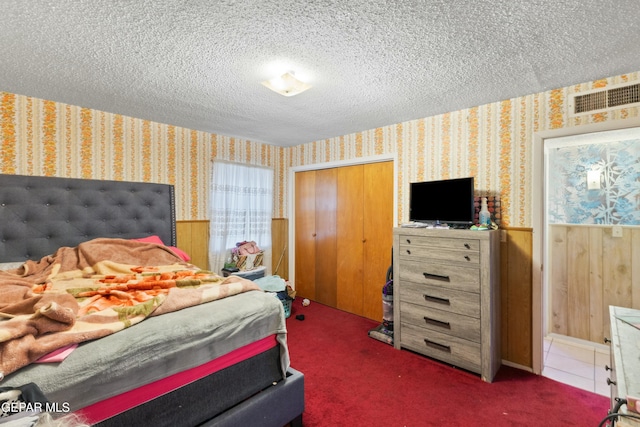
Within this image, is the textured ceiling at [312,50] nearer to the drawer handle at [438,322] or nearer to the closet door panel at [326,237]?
the closet door panel at [326,237]

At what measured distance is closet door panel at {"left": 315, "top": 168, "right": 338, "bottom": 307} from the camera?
3.73m

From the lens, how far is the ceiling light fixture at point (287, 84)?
6.28 ft

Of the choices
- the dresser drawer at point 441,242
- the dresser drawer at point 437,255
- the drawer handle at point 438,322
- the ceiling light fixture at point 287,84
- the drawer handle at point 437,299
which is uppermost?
the ceiling light fixture at point 287,84

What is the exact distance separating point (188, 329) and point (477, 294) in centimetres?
202

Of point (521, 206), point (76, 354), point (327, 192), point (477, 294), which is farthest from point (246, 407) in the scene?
point (327, 192)

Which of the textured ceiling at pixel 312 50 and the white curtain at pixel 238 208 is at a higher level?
the textured ceiling at pixel 312 50

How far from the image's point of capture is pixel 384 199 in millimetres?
3223

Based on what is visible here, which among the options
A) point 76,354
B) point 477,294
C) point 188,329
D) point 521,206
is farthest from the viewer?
point 521,206

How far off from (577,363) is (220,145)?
428cm

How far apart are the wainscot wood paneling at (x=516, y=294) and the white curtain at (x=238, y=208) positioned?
9.29ft

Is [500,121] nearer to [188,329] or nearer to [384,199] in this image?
[384,199]

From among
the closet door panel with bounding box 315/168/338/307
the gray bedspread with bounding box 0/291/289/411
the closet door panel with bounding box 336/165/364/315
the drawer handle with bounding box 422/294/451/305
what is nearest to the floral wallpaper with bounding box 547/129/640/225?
the drawer handle with bounding box 422/294/451/305

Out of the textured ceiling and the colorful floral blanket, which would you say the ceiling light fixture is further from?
the colorful floral blanket

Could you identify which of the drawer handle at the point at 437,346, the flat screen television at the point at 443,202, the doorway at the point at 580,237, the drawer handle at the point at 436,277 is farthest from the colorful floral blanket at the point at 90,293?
the doorway at the point at 580,237
